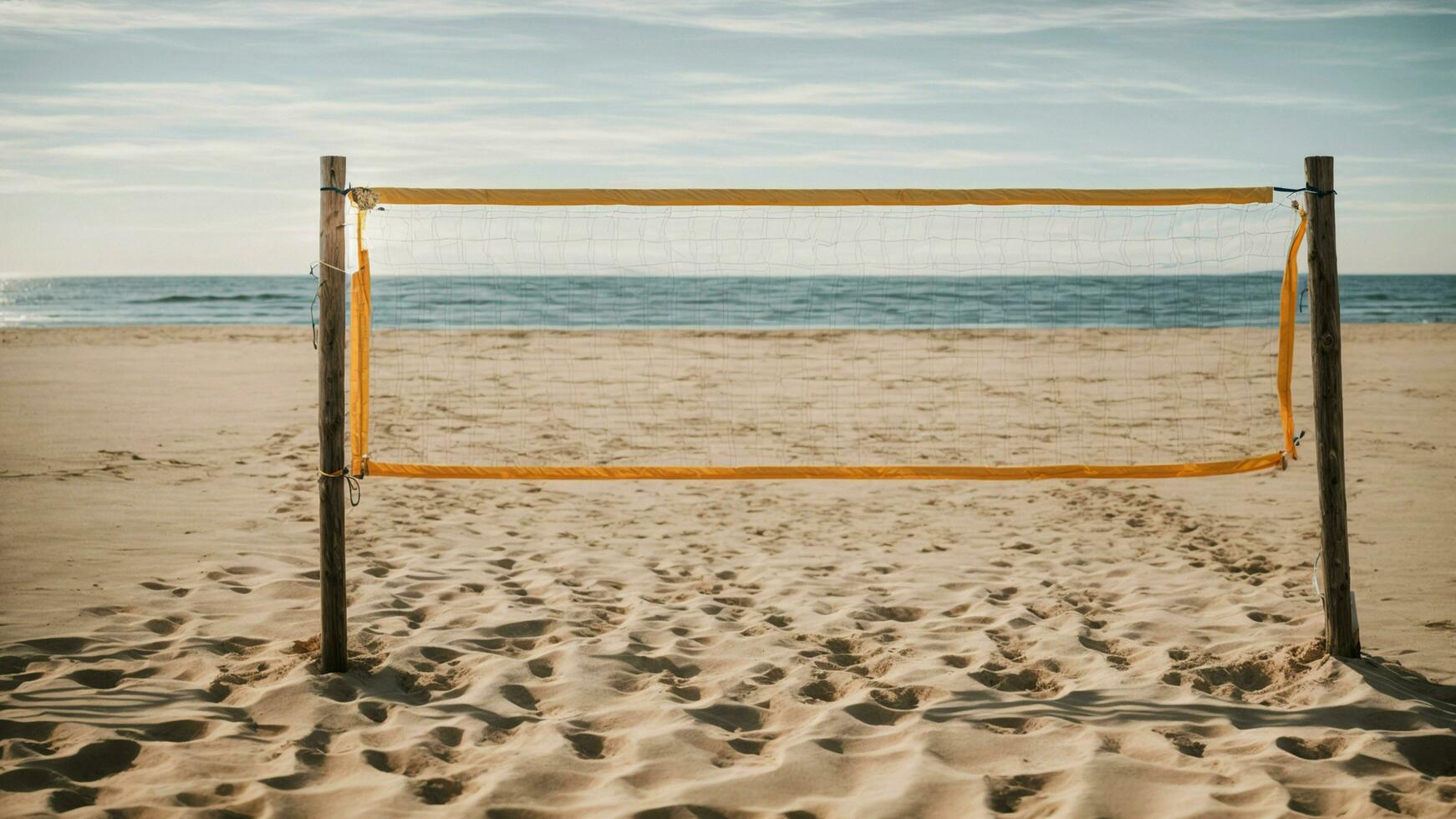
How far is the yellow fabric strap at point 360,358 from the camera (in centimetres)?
395

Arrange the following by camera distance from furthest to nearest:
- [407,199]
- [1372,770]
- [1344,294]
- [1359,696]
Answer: [1344,294] → [407,199] → [1359,696] → [1372,770]

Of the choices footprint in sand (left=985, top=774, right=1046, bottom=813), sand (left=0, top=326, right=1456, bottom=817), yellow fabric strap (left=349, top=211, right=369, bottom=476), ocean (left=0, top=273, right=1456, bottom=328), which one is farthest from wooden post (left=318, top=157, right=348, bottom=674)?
ocean (left=0, top=273, right=1456, bottom=328)

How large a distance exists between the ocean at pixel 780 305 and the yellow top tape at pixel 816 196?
53.3 ft

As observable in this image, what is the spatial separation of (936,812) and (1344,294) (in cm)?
4065

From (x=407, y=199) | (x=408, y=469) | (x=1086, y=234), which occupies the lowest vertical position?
(x=408, y=469)

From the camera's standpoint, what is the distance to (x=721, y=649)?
4.25m

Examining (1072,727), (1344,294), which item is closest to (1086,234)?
(1344,294)

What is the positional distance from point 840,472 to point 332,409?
2024mm

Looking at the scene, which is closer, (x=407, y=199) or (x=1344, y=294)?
(x=407, y=199)

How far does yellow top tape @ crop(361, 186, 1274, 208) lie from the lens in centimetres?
399

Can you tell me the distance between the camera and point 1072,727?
3.50 m

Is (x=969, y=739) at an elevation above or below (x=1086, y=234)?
below

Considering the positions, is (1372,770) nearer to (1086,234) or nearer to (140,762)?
(140,762)

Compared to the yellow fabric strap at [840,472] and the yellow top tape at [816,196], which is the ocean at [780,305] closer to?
the yellow fabric strap at [840,472]
